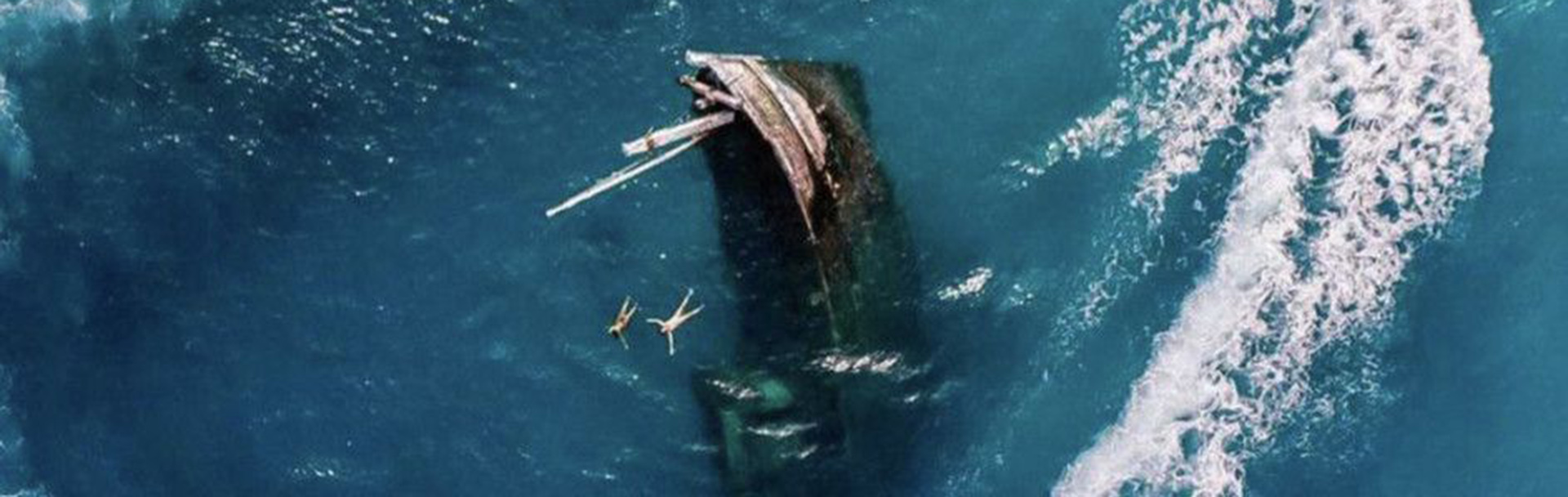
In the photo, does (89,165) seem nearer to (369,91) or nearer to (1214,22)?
(369,91)

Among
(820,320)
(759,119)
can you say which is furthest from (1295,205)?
(759,119)

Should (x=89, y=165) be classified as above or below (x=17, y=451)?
above

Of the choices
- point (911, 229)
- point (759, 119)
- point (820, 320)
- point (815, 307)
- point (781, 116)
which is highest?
point (781, 116)

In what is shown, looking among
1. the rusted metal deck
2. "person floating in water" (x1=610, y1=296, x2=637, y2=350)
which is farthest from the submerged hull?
"person floating in water" (x1=610, y1=296, x2=637, y2=350)

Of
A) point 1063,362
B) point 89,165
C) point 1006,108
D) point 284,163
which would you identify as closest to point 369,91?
point 284,163

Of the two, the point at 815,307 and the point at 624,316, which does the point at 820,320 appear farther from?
the point at 624,316

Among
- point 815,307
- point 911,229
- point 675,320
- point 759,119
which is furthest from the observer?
point 911,229

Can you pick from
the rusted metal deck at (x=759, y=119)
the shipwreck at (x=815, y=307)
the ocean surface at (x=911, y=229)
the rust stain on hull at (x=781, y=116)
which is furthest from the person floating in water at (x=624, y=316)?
the rust stain on hull at (x=781, y=116)

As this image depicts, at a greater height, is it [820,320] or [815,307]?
[815,307]
